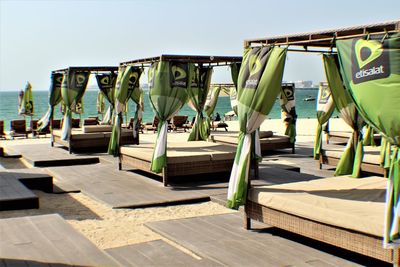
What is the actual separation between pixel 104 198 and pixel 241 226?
2978 mm

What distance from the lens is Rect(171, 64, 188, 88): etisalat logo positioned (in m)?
9.75

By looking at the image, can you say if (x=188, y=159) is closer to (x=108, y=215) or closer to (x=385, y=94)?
(x=108, y=215)

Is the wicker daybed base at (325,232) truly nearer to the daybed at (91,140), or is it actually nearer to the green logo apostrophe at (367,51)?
the green logo apostrophe at (367,51)

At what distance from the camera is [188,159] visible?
31.2ft

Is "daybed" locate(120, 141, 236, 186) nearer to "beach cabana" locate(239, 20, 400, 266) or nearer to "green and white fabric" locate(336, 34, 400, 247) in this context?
"beach cabana" locate(239, 20, 400, 266)

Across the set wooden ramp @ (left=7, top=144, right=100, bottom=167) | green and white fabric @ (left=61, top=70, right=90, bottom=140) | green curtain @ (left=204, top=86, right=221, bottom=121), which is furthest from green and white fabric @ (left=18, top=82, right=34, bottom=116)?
green curtain @ (left=204, top=86, right=221, bottom=121)

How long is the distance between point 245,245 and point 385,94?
95.9 inches

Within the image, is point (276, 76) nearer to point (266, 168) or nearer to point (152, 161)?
point (152, 161)

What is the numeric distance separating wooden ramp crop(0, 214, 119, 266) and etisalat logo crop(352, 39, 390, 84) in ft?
10.5

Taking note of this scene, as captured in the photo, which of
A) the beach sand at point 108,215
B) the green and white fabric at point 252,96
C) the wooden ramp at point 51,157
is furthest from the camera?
the wooden ramp at point 51,157

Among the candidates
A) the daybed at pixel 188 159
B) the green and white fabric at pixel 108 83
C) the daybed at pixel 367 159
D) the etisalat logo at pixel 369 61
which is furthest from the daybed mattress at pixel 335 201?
the green and white fabric at pixel 108 83

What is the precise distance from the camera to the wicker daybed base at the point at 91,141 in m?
14.3

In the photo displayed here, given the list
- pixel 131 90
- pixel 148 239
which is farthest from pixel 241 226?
pixel 131 90

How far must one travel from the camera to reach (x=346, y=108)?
909cm
